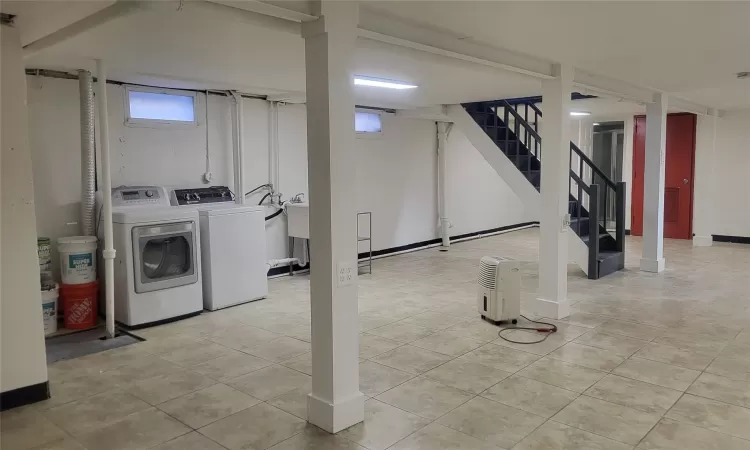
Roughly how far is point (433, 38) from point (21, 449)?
3.44 meters

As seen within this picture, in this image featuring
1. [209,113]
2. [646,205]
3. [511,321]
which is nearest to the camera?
[511,321]

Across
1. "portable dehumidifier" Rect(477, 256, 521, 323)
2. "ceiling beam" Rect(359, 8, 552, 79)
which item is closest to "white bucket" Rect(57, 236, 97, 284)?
"ceiling beam" Rect(359, 8, 552, 79)

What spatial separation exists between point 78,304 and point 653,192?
23.1 feet

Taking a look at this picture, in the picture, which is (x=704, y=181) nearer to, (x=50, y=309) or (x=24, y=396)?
(x=50, y=309)

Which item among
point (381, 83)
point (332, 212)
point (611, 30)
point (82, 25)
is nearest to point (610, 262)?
point (381, 83)

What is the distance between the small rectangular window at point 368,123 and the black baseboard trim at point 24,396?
5.62 m

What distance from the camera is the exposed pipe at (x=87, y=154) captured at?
4.93 metres

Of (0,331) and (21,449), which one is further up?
(0,331)

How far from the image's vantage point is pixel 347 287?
3.11 meters

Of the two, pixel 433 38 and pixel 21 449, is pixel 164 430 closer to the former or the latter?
pixel 21 449

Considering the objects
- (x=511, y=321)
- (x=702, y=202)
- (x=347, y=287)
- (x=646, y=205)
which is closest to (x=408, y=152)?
(x=646, y=205)

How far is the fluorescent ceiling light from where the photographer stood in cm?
559

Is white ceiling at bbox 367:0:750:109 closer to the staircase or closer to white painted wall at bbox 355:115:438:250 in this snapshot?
the staircase

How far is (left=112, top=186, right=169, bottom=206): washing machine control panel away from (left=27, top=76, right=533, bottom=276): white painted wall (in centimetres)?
17
